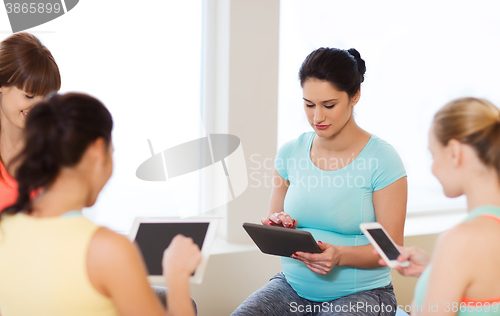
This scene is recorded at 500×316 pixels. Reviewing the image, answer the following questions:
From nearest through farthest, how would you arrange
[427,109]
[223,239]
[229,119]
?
[229,119] < [223,239] < [427,109]

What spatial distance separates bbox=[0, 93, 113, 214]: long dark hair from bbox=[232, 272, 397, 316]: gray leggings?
3.19ft

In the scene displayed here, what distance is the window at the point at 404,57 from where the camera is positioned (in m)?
2.76

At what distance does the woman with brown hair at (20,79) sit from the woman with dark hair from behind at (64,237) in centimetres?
69

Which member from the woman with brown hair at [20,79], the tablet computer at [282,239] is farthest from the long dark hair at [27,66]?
the tablet computer at [282,239]

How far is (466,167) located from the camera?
112 centimetres

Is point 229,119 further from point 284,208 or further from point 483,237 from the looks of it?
point 483,237

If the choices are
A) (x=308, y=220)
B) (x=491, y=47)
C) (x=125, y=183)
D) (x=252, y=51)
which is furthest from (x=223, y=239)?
(x=491, y=47)

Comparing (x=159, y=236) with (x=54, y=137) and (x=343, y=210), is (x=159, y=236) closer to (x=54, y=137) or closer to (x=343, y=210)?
(x=54, y=137)

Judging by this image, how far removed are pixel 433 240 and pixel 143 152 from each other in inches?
74.7
